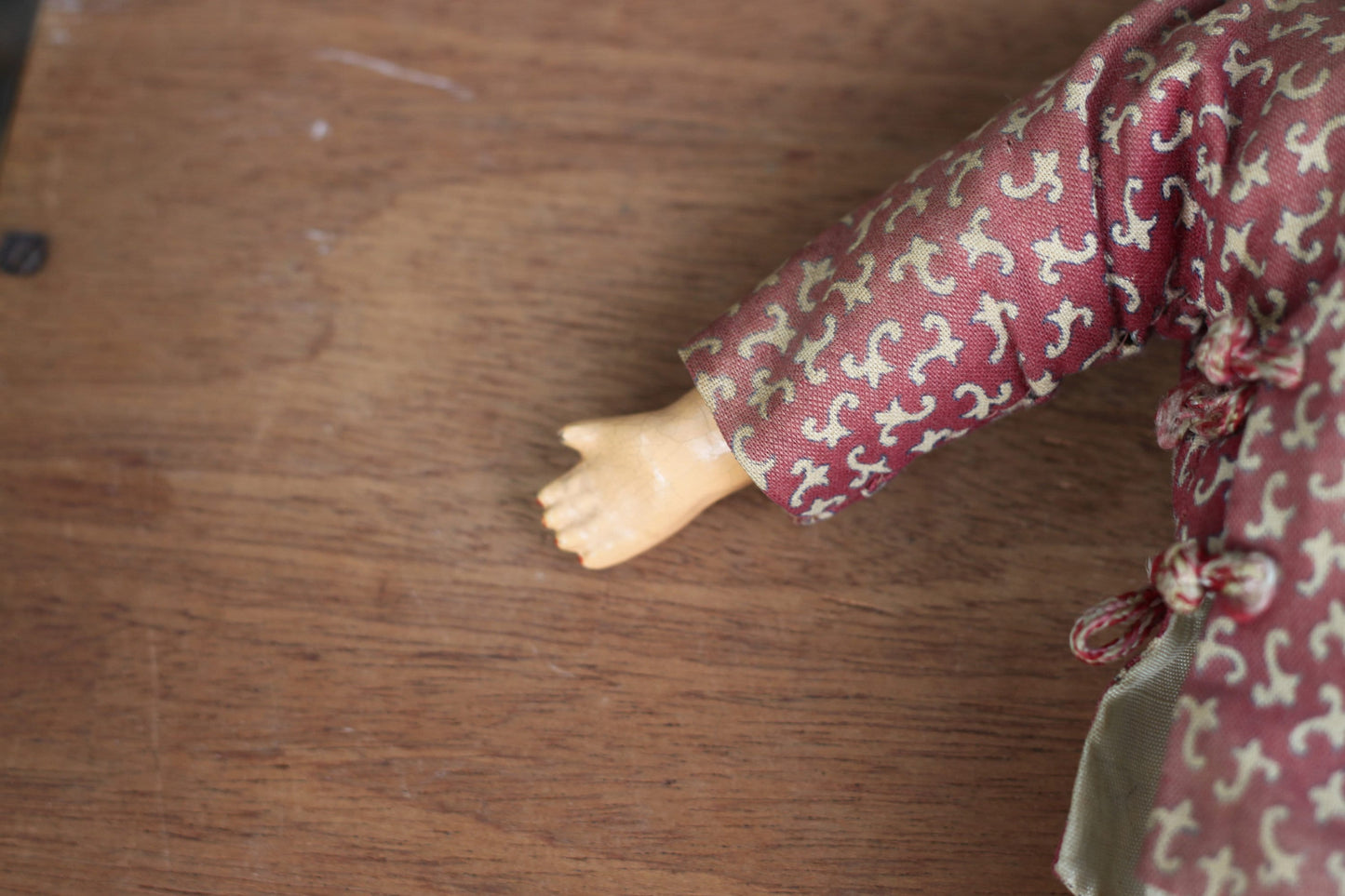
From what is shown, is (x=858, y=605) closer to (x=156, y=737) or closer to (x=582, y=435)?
(x=582, y=435)

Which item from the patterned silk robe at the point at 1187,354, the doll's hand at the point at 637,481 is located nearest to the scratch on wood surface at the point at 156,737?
the doll's hand at the point at 637,481

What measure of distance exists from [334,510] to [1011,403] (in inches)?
15.6

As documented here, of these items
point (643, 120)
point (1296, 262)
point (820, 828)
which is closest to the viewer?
point (1296, 262)

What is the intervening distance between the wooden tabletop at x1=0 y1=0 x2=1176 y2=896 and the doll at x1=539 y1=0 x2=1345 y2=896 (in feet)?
0.23

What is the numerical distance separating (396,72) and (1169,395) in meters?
0.55

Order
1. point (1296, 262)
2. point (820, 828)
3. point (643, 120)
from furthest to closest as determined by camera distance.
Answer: point (643, 120), point (820, 828), point (1296, 262)

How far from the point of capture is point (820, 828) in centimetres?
53

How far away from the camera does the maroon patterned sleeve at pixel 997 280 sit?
45cm

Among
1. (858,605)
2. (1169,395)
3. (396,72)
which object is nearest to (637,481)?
(858,605)

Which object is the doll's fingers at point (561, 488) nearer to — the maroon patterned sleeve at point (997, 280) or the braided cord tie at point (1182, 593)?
the maroon patterned sleeve at point (997, 280)

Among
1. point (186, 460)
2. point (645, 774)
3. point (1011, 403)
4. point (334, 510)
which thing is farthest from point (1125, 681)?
point (186, 460)

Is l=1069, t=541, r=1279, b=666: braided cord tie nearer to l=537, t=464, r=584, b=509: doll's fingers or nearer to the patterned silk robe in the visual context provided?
the patterned silk robe

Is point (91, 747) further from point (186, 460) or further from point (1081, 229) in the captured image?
point (1081, 229)

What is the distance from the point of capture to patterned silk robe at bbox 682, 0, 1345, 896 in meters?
0.38
